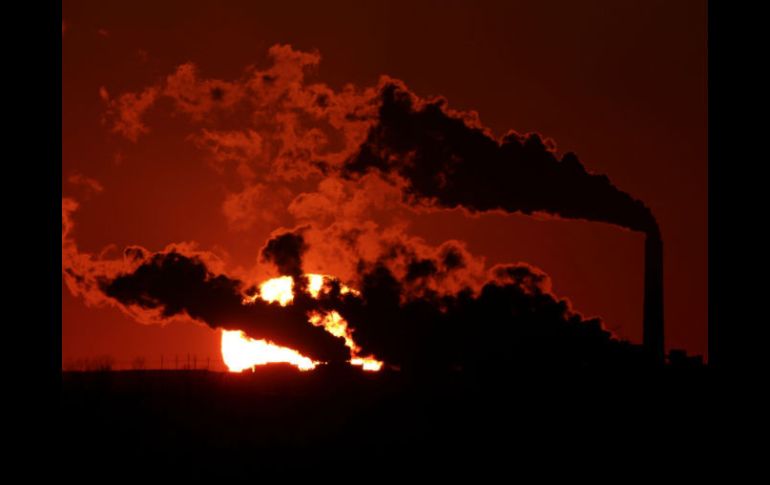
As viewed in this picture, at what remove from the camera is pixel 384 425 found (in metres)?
48.6

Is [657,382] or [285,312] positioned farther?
[285,312]

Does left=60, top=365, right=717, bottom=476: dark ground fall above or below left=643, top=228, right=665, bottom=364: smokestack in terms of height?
below

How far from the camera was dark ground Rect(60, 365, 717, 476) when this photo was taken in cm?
4444

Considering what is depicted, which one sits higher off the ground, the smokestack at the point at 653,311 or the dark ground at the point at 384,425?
the smokestack at the point at 653,311

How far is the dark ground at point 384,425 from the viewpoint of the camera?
146ft
